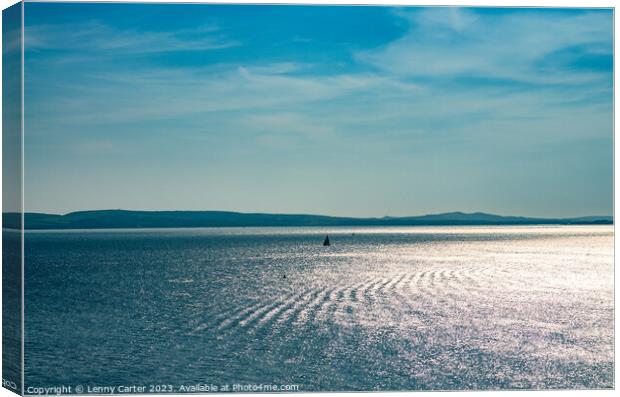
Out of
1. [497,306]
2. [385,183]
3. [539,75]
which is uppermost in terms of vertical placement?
[539,75]

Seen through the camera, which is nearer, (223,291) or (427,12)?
(427,12)

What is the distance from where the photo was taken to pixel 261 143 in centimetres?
5388

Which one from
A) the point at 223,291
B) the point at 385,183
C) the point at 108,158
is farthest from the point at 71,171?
the point at 385,183

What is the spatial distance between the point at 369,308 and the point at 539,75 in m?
14.0

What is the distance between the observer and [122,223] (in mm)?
96062

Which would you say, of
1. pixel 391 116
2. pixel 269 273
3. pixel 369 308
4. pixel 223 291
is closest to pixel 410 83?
pixel 391 116

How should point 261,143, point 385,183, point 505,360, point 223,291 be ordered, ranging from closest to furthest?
point 505,360 → point 385,183 → point 223,291 → point 261,143

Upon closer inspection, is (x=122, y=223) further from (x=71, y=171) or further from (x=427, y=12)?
(x=427, y=12)

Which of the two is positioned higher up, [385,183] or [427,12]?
[427,12]

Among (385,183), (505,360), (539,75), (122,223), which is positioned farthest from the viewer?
(122,223)

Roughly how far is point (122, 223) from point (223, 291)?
53416 mm

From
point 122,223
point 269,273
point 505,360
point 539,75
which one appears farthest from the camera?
point 122,223

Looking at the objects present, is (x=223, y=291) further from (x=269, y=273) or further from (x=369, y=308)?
(x=269, y=273)

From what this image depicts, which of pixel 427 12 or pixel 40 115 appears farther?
pixel 40 115
